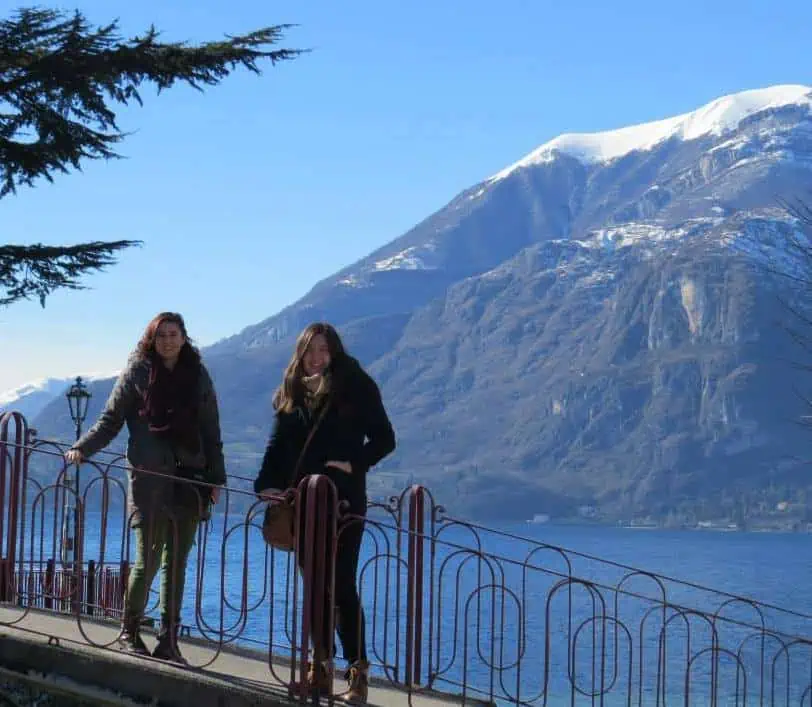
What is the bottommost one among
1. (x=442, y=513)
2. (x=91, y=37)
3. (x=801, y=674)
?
(x=801, y=674)

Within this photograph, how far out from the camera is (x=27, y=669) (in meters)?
7.36

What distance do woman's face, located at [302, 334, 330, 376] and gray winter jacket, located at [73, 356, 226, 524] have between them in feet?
1.78

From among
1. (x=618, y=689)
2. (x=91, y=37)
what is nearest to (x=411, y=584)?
(x=91, y=37)

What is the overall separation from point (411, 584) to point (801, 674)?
8390 centimetres

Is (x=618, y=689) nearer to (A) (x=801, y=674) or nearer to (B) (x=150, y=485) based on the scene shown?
(A) (x=801, y=674)

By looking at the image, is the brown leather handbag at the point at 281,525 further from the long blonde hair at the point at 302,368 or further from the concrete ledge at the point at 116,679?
the concrete ledge at the point at 116,679

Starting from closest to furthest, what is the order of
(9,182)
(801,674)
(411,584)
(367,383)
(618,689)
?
(367,383) < (411,584) < (9,182) < (618,689) < (801,674)

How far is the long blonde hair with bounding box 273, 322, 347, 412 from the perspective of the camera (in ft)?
25.1

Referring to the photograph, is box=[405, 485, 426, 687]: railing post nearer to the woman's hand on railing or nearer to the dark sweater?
the dark sweater

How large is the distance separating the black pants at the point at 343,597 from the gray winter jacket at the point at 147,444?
74 centimetres

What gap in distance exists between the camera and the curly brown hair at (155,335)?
7.84m

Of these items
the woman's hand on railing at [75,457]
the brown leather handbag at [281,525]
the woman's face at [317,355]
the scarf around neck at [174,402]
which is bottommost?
the brown leather handbag at [281,525]

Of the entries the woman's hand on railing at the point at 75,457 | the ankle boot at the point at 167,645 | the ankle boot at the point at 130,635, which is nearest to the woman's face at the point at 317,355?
the woman's hand on railing at the point at 75,457

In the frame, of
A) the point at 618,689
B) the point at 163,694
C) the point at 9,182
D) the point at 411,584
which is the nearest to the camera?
the point at 163,694
